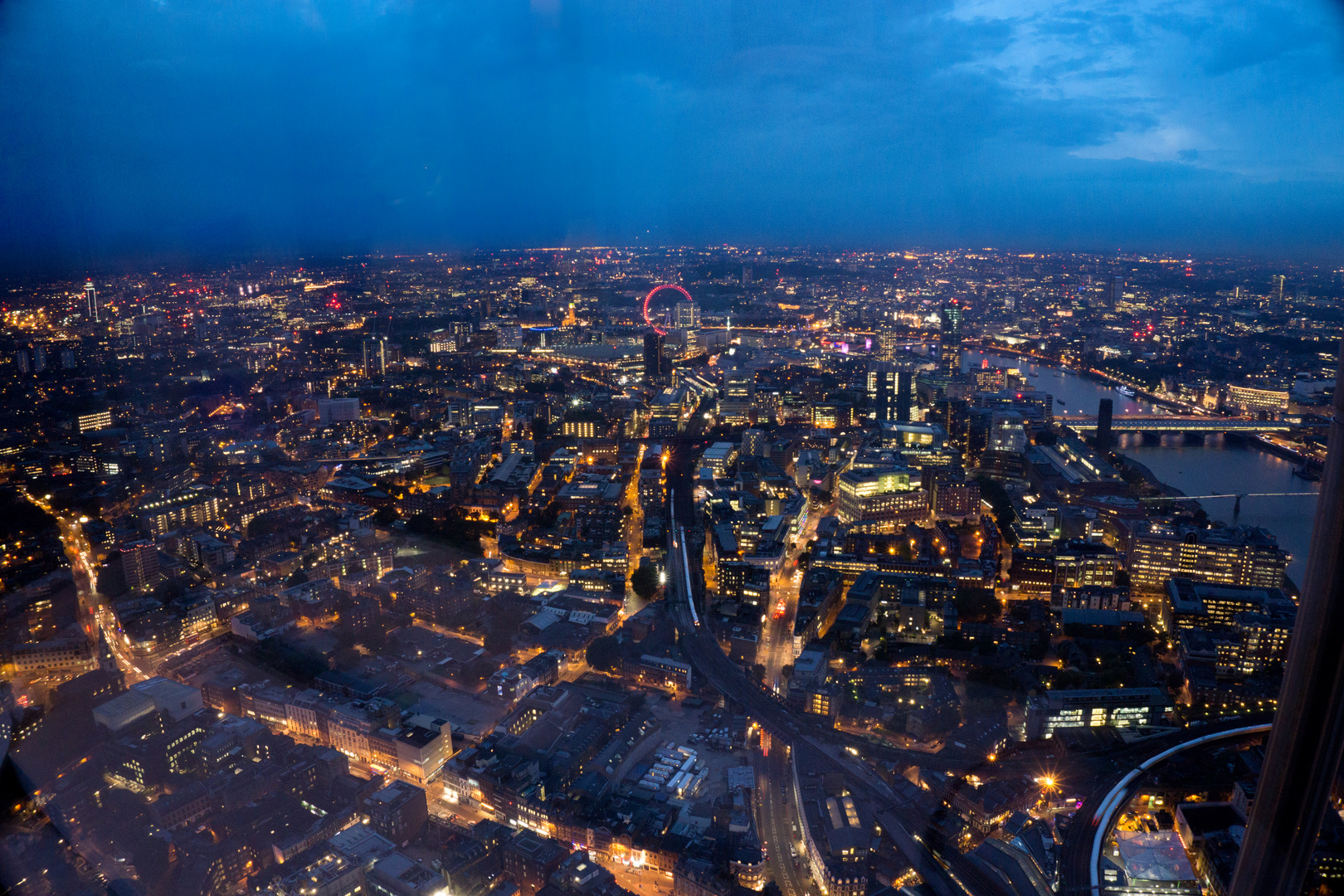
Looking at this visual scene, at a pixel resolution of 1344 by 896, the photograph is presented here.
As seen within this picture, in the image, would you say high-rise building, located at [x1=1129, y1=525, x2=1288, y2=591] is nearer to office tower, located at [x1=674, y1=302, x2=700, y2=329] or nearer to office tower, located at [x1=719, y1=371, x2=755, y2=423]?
office tower, located at [x1=719, y1=371, x2=755, y2=423]

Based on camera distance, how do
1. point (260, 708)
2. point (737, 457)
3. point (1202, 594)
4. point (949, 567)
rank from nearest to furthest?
point (260, 708) < point (1202, 594) < point (949, 567) < point (737, 457)

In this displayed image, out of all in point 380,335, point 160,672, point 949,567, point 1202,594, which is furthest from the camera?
point 380,335

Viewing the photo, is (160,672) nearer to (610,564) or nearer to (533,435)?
(610,564)

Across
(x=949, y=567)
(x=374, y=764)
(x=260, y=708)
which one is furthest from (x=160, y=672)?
(x=949, y=567)

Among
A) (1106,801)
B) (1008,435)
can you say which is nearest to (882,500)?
(1008,435)

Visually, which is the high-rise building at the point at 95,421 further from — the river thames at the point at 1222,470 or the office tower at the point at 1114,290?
the office tower at the point at 1114,290

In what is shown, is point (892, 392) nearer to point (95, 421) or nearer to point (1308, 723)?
point (95, 421)
